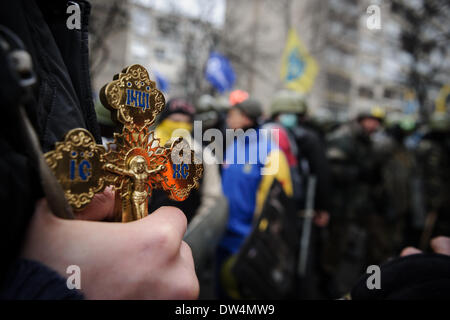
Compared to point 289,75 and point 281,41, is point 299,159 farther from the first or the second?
point 281,41

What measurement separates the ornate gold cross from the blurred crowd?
2068mm

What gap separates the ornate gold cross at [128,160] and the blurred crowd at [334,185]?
2068 mm

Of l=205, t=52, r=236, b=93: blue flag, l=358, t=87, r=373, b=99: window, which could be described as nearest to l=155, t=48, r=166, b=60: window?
l=205, t=52, r=236, b=93: blue flag

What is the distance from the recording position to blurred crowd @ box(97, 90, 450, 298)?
2980 millimetres

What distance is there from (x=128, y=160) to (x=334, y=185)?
192 inches

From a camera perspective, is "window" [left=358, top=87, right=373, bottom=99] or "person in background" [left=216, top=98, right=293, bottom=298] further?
"window" [left=358, top=87, right=373, bottom=99]

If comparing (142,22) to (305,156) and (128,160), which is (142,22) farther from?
(128,160)

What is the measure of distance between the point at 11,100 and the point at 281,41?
17911 mm

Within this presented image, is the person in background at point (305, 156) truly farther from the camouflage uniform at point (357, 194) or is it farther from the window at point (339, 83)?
the window at point (339, 83)

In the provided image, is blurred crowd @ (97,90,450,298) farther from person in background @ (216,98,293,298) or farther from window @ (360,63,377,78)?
window @ (360,63,377,78)

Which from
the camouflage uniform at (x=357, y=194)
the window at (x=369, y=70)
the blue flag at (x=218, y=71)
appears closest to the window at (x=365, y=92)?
the window at (x=369, y=70)

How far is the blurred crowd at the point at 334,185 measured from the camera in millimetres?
2980

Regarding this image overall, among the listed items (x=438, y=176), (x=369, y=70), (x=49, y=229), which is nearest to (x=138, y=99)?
(x=49, y=229)

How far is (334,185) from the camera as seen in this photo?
5184 mm
